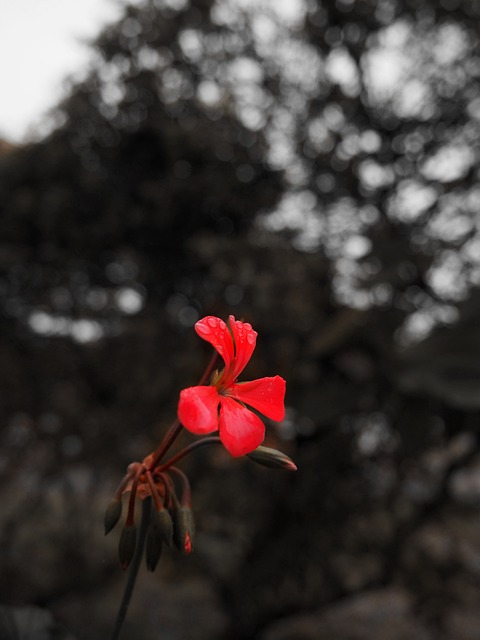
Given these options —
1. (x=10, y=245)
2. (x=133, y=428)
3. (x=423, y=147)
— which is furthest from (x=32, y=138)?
(x=423, y=147)

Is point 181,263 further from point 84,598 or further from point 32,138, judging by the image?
point 84,598

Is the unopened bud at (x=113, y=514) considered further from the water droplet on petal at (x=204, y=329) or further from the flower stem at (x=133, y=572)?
the water droplet on petal at (x=204, y=329)

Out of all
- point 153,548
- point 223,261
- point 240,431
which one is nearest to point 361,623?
point 223,261

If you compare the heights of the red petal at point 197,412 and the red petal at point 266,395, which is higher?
the red petal at point 266,395

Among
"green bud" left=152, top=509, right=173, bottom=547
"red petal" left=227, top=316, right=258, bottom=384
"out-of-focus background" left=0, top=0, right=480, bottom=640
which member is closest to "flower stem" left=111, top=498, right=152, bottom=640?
"green bud" left=152, top=509, right=173, bottom=547

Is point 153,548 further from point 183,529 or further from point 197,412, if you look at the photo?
point 197,412

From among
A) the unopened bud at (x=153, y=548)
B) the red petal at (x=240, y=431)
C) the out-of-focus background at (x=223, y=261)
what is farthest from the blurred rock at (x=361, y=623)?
the red petal at (x=240, y=431)

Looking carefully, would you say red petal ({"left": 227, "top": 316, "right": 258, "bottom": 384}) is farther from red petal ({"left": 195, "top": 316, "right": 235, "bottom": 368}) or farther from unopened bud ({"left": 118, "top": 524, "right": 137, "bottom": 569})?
unopened bud ({"left": 118, "top": 524, "right": 137, "bottom": 569})
